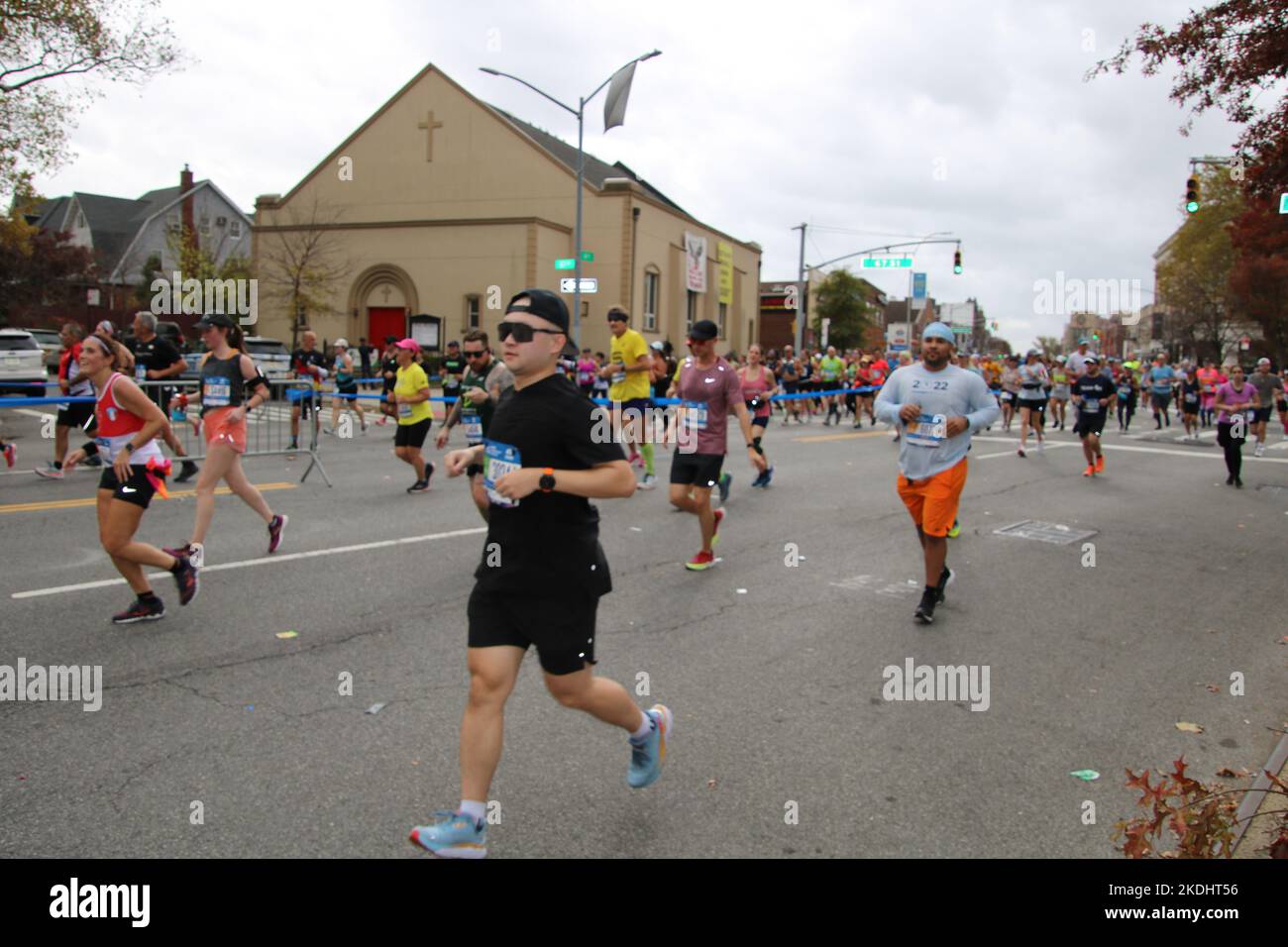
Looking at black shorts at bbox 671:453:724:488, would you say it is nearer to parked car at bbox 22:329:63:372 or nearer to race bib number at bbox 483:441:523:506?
race bib number at bbox 483:441:523:506

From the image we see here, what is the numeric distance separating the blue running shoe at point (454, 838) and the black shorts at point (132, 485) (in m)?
3.62

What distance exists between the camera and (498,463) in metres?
3.44

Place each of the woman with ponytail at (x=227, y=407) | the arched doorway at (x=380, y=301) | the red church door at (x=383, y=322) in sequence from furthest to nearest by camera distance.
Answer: the red church door at (x=383, y=322), the arched doorway at (x=380, y=301), the woman with ponytail at (x=227, y=407)

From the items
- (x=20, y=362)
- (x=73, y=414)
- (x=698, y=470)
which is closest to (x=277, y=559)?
(x=698, y=470)

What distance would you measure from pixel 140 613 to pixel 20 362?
19.4 m

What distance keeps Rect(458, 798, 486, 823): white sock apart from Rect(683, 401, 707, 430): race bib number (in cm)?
517

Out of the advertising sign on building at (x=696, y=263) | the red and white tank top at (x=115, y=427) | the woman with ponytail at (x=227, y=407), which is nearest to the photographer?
the red and white tank top at (x=115, y=427)

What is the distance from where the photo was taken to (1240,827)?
341cm

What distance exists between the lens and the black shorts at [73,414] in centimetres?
1243

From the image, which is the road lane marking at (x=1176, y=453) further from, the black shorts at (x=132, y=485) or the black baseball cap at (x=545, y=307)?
the black baseball cap at (x=545, y=307)

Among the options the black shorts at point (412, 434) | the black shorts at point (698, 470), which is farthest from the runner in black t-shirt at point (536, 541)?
the black shorts at point (412, 434)

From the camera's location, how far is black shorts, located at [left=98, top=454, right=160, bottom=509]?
577 centimetres
